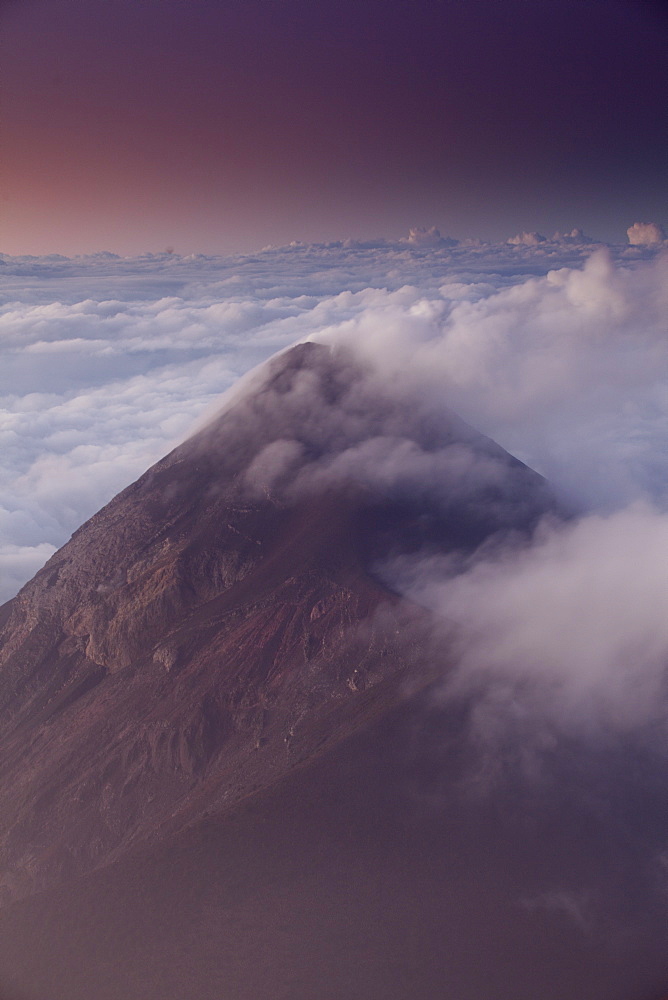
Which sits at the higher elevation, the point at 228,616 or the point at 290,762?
the point at 228,616

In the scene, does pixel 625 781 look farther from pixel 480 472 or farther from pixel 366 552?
pixel 480 472

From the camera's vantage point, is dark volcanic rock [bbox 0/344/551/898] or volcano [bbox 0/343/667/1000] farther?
dark volcanic rock [bbox 0/344/551/898]

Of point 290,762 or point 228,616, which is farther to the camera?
point 228,616

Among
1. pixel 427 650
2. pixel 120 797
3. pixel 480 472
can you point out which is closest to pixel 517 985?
pixel 427 650

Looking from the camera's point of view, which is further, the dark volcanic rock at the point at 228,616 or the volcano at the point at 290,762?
the dark volcanic rock at the point at 228,616
